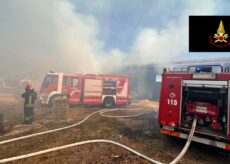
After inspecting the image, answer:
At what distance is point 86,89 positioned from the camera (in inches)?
530

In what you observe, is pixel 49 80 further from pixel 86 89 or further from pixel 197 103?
pixel 197 103

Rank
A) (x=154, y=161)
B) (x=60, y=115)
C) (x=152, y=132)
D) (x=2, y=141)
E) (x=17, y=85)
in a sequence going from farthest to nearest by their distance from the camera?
(x=17, y=85) < (x=60, y=115) < (x=152, y=132) < (x=2, y=141) < (x=154, y=161)

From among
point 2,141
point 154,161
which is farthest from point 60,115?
point 154,161

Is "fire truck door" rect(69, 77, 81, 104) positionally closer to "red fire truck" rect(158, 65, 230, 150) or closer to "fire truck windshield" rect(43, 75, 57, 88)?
"fire truck windshield" rect(43, 75, 57, 88)

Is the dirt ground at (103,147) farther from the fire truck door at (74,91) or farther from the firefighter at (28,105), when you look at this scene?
the fire truck door at (74,91)

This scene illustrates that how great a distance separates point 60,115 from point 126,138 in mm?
4684

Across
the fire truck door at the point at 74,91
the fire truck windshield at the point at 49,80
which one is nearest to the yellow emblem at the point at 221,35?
the fire truck door at the point at 74,91

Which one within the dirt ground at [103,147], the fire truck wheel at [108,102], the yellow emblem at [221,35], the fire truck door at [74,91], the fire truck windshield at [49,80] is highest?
the yellow emblem at [221,35]

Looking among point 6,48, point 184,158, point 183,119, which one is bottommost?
point 184,158

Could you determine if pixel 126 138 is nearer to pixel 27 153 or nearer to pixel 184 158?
pixel 184 158

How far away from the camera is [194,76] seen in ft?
17.9

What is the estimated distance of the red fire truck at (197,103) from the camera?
5.08m

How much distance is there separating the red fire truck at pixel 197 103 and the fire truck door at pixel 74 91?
27.8 ft

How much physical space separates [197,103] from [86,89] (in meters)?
9.16
